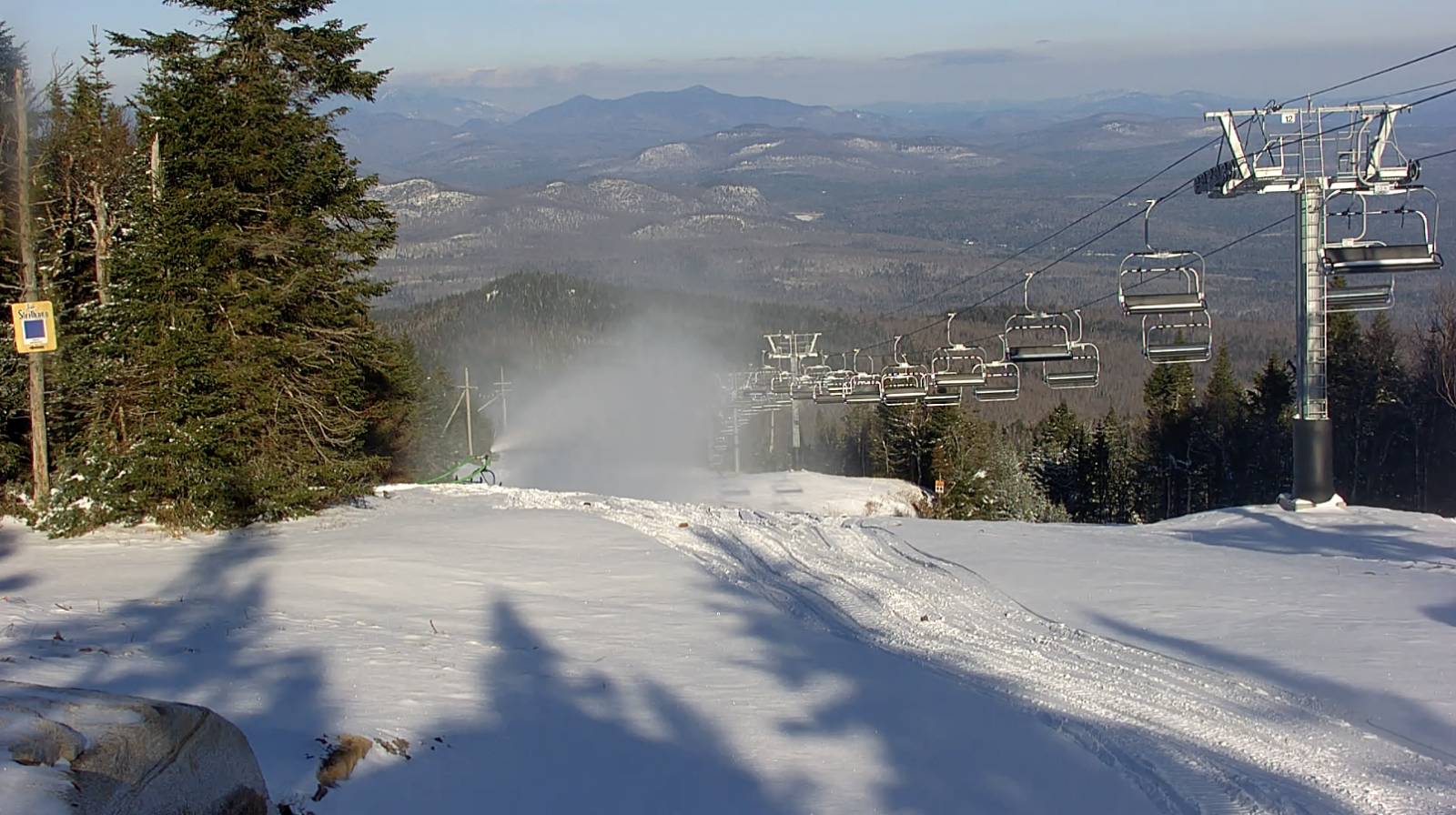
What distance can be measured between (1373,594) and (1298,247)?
8434 millimetres

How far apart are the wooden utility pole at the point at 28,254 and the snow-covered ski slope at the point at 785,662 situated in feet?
4.85

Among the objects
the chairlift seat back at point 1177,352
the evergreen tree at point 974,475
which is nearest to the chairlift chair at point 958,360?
the chairlift seat back at point 1177,352

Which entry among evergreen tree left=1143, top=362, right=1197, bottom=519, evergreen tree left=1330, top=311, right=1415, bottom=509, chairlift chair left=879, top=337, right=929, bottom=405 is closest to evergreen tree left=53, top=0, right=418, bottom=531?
chairlift chair left=879, top=337, right=929, bottom=405

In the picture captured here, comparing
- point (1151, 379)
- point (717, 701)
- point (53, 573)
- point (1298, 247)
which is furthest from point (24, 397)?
point (1151, 379)

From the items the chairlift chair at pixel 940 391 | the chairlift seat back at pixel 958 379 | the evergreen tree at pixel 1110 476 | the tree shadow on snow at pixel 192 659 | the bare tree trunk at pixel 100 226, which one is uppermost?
the bare tree trunk at pixel 100 226

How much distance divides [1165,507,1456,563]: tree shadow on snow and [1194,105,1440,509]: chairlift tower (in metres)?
0.98

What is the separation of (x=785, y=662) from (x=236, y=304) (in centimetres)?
1291

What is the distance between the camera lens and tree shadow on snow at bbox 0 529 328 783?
25.6ft

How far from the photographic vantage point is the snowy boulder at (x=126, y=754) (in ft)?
15.5

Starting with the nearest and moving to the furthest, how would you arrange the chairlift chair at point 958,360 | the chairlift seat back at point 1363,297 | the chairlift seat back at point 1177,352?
the chairlift seat back at point 1363,297 < the chairlift seat back at point 1177,352 < the chairlift chair at point 958,360

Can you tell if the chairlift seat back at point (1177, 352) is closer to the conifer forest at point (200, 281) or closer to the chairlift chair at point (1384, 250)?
the chairlift chair at point (1384, 250)

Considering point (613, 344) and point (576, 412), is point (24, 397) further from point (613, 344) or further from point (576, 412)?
point (613, 344)

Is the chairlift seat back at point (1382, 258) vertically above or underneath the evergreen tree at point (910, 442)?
above

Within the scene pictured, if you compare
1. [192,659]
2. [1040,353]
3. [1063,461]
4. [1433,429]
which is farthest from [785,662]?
[1063,461]
